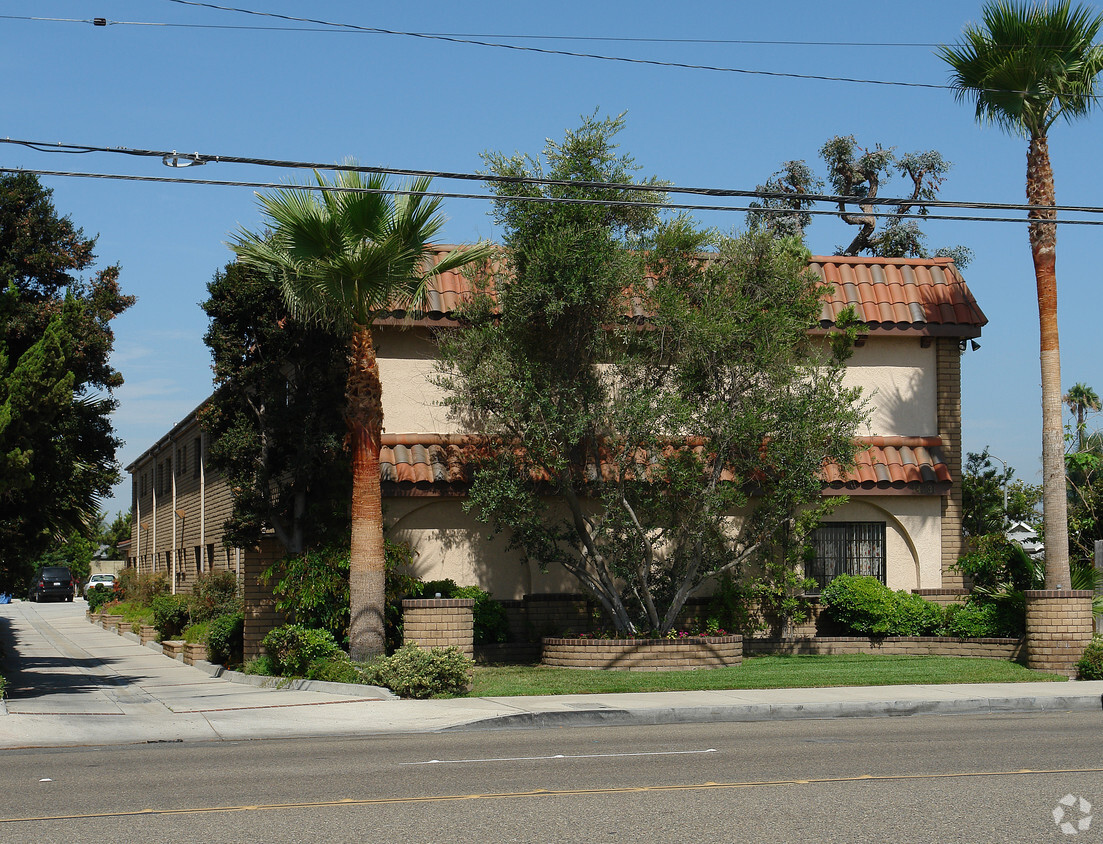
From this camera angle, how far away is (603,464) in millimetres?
20281

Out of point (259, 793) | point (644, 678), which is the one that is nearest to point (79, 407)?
point (644, 678)

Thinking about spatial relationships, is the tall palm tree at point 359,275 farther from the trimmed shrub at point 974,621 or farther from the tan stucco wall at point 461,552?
the trimmed shrub at point 974,621

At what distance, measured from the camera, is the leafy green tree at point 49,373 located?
15.6m

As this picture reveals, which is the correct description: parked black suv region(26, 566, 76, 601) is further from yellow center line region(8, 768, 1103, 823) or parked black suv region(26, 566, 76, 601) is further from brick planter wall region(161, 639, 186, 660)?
yellow center line region(8, 768, 1103, 823)

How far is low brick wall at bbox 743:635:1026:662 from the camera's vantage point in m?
21.2

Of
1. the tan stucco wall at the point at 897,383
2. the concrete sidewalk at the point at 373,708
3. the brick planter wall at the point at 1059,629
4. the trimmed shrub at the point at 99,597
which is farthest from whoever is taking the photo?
the trimmed shrub at the point at 99,597

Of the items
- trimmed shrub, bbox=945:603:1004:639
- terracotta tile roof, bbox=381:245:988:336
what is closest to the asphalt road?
trimmed shrub, bbox=945:603:1004:639

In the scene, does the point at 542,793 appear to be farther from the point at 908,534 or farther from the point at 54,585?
the point at 54,585

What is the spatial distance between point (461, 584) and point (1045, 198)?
12.6m

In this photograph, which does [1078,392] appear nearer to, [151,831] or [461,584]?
[461,584]

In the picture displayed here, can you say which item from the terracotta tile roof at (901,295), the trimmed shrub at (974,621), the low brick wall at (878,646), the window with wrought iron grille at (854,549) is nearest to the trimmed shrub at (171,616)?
the terracotta tile roof at (901,295)

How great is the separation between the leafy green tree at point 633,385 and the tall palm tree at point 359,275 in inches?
81.4

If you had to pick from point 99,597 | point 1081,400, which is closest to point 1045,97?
point 99,597

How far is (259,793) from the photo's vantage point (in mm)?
9211
